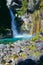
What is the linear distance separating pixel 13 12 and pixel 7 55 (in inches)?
1146

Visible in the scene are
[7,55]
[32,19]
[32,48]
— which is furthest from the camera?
[32,19]

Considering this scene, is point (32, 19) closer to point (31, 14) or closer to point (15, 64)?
point (31, 14)

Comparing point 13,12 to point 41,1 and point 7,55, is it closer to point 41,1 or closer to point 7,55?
point 41,1

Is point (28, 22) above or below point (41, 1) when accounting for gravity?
below

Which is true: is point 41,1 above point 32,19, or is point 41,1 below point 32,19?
above

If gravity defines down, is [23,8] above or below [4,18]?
above

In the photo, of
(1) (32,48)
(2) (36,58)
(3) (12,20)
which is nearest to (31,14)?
(3) (12,20)

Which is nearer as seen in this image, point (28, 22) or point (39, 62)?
point (39, 62)

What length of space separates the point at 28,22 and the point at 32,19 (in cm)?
90

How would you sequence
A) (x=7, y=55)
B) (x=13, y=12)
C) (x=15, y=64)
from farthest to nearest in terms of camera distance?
(x=13, y=12)
(x=7, y=55)
(x=15, y=64)

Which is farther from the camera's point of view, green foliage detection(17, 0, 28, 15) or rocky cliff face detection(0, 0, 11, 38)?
green foliage detection(17, 0, 28, 15)

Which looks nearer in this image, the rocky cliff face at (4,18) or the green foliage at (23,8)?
the rocky cliff face at (4,18)

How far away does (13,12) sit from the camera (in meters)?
44.2

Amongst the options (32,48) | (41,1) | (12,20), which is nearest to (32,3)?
(41,1)
